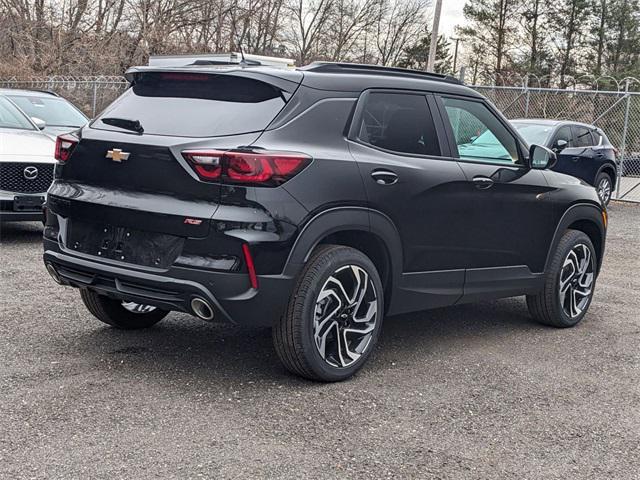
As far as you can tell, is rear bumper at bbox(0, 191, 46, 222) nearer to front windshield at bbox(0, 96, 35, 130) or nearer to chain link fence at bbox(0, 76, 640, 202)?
front windshield at bbox(0, 96, 35, 130)

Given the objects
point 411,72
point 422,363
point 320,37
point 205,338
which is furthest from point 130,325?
point 320,37

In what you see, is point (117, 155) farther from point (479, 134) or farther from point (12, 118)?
point (12, 118)

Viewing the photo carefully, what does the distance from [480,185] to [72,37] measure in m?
28.7

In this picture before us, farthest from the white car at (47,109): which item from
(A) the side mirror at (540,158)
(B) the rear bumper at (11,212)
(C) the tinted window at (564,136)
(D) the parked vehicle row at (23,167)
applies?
(C) the tinted window at (564,136)

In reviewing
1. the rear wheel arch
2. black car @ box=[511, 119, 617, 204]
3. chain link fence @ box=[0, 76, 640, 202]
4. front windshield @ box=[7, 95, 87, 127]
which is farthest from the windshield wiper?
chain link fence @ box=[0, 76, 640, 202]

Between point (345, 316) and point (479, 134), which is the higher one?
point (479, 134)

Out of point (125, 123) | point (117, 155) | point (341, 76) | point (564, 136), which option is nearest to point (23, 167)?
point (125, 123)

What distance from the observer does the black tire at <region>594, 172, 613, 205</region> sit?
16312mm

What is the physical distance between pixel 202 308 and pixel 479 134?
255 cm

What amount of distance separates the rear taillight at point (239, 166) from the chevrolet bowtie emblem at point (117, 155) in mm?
407

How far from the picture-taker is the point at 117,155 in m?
4.56

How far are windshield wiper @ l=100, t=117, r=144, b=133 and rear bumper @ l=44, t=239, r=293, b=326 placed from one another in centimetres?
75

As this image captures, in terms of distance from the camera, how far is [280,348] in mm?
4535

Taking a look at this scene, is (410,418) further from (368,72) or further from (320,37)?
(320,37)
